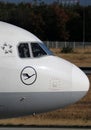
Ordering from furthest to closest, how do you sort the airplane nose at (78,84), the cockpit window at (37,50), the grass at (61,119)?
1. the grass at (61,119)
2. the cockpit window at (37,50)
3. the airplane nose at (78,84)

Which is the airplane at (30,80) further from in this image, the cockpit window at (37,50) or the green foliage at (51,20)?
the green foliage at (51,20)

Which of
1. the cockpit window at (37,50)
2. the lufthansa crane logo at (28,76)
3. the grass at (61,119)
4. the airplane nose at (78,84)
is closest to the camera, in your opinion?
the lufthansa crane logo at (28,76)

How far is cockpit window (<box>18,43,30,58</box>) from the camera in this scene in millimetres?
10391

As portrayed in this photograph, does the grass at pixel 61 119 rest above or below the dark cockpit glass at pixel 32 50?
below

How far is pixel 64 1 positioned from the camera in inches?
5566

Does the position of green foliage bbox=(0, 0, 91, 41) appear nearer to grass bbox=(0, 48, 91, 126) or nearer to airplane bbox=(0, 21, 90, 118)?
grass bbox=(0, 48, 91, 126)

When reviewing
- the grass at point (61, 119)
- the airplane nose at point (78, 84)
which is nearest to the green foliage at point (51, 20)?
the grass at point (61, 119)

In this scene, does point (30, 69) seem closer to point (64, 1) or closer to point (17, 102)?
point (17, 102)

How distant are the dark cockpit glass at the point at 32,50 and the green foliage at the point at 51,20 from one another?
92.9 meters

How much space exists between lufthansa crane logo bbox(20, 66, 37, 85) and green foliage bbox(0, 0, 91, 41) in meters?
93.4

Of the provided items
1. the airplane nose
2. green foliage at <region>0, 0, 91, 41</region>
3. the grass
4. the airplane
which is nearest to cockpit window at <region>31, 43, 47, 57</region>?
the airplane

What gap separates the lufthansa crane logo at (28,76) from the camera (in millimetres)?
10156

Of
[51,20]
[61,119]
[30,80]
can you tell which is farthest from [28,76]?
[51,20]

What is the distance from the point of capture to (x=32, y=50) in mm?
10539
